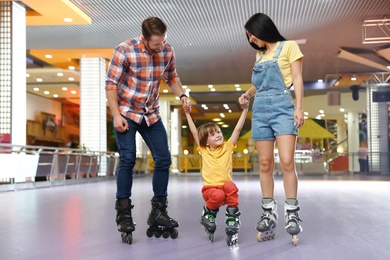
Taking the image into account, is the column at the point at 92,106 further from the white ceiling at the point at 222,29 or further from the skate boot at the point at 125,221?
the skate boot at the point at 125,221

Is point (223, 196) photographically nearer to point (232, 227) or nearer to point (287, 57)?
point (232, 227)

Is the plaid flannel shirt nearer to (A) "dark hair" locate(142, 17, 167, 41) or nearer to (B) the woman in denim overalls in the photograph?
(A) "dark hair" locate(142, 17, 167, 41)

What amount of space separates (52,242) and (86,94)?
1522 centimetres

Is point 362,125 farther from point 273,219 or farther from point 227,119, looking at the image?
point 273,219

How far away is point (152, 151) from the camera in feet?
12.3

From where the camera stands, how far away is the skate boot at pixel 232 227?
3.26m

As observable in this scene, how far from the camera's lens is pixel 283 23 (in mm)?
14820

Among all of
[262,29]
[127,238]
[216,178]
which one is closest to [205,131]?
[216,178]

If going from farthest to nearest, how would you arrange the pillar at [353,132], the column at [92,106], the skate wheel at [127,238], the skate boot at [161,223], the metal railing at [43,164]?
the pillar at [353,132] < the column at [92,106] < the metal railing at [43,164] < the skate boot at [161,223] < the skate wheel at [127,238]

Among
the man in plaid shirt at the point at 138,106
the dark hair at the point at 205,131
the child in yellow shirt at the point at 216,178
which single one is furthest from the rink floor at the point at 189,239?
the dark hair at the point at 205,131

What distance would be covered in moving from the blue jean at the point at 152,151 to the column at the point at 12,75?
8.61 m

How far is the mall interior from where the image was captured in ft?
11.7

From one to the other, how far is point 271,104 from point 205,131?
46 centimetres

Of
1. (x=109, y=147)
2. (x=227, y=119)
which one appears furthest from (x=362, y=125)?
(x=109, y=147)
